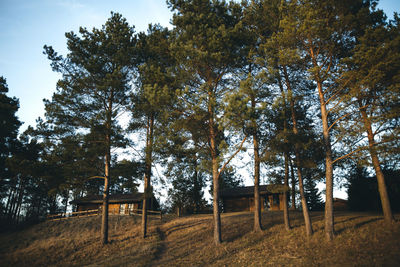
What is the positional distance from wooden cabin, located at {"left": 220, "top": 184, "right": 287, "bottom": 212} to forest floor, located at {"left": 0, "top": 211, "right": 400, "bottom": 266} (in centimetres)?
1007

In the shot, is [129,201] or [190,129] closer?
[190,129]

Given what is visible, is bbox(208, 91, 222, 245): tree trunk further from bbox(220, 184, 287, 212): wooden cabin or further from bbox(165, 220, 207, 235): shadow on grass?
bbox(220, 184, 287, 212): wooden cabin

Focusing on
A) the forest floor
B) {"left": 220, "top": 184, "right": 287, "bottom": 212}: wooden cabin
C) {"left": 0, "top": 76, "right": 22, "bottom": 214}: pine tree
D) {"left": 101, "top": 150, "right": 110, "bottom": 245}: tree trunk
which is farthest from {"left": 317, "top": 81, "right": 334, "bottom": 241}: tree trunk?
{"left": 0, "top": 76, "right": 22, "bottom": 214}: pine tree

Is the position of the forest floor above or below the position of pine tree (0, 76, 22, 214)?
below

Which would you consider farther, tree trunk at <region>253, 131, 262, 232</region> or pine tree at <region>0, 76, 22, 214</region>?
pine tree at <region>0, 76, 22, 214</region>

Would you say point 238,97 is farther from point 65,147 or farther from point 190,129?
point 65,147

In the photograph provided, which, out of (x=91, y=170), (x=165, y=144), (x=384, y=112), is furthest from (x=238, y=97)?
(x=91, y=170)

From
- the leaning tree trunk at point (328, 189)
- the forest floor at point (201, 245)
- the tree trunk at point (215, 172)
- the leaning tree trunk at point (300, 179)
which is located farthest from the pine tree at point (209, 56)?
the leaning tree trunk at point (328, 189)

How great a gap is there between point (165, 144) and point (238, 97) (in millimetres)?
5209

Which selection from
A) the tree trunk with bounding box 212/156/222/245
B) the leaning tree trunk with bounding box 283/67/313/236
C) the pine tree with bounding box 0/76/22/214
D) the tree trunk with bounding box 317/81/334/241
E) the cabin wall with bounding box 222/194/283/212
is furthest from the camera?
the cabin wall with bounding box 222/194/283/212

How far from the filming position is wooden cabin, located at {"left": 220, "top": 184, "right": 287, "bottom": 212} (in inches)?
1092

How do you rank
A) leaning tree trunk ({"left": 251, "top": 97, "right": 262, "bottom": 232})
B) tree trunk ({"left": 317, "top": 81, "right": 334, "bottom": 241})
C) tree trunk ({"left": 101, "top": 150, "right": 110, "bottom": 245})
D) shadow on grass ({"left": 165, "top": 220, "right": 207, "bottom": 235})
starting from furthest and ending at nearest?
shadow on grass ({"left": 165, "top": 220, "right": 207, "bottom": 235})
tree trunk ({"left": 101, "top": 150, "right": 110, "bottom": 245})
leaning tree trunk ({"left": 251, "top": 97, "right": 262, "bottom": 232})
tree trunk ({"left": 317, "top": 81, "right": 334, "bottom": 241})

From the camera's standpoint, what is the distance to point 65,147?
16.2 m

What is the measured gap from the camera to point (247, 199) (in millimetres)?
29172
